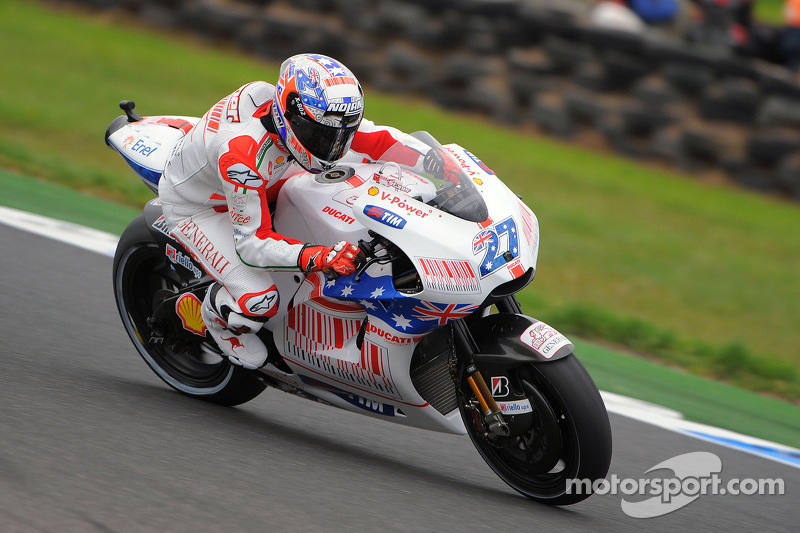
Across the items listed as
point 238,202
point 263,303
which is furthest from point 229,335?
point 238,202

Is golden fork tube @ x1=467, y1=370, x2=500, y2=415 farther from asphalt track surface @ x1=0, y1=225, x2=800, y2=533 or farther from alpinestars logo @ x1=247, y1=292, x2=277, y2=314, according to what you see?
alpinestars logo @ x1=247, y1=292, x2=277, y2=314

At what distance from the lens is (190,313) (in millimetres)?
4809

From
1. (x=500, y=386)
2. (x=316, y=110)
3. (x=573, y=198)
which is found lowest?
(x=573, y=198)

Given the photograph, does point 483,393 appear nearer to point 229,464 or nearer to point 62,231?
point 229,464

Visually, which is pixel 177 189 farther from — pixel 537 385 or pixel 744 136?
pixel 744 136

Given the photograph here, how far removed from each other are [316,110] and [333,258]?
0.57 m

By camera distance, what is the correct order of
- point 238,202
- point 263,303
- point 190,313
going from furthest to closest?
point 190,313, point 263,303, point 238,202

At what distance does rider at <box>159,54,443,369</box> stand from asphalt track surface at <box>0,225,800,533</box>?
504 mm

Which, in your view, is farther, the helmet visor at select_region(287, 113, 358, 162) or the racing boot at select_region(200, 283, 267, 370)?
the racing boot at select_region(200, 283, 267, 370)

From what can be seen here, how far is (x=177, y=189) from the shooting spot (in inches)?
181

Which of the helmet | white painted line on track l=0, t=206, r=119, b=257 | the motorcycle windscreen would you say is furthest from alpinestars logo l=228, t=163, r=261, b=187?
white painted line on track l=0, t=206, r=119, b=257

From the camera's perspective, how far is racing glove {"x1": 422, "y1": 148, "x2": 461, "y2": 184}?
13.6 feet

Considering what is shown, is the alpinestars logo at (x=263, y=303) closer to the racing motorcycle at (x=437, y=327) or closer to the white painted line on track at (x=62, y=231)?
the racing motorcycle at (x=437, y=327)

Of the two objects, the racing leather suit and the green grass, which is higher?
the racing leather suit
